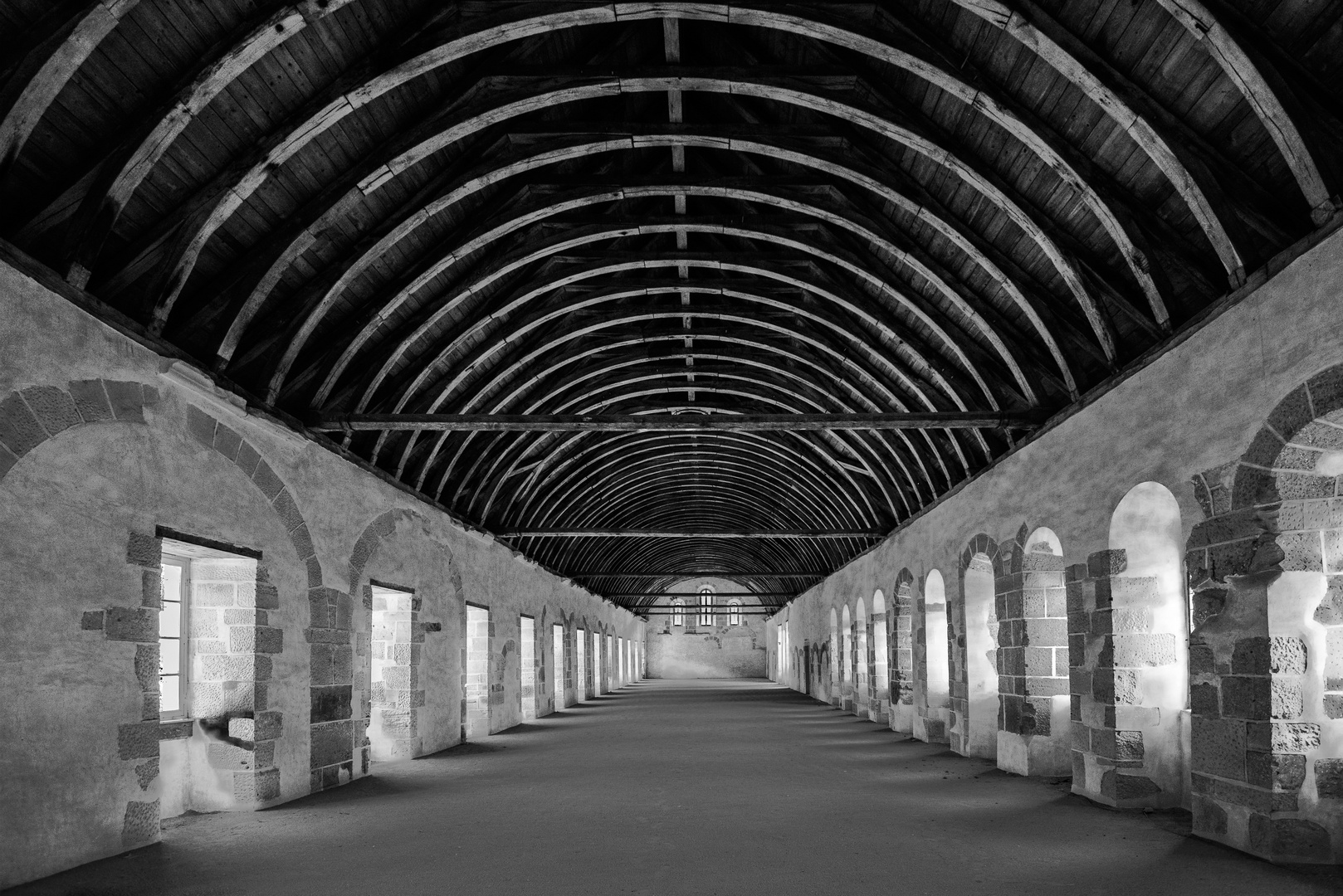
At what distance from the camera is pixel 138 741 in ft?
21.7

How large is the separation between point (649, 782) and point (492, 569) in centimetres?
746

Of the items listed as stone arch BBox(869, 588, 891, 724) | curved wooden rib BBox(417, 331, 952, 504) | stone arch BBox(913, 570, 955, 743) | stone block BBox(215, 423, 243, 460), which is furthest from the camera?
stone arch BBox(869, 588, 891, 724)

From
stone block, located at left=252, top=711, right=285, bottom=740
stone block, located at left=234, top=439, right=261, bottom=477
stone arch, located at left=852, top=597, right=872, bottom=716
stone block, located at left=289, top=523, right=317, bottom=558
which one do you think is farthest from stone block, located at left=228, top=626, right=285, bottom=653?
stone arch, located at left=852, top=597, right=872, bottom=716

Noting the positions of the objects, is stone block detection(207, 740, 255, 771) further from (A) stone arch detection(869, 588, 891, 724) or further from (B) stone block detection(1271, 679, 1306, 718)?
(A) stone arch detection(869, 588, 891, 724)

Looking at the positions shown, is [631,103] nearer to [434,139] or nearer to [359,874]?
[434,139]

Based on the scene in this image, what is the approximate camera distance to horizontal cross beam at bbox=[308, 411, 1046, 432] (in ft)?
32.2

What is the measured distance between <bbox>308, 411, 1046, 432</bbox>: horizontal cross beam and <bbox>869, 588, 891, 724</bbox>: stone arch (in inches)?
316

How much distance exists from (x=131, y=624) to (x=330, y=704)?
11.4 ft

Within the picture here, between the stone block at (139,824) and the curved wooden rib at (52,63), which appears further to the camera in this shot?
the stone block at (139,824)

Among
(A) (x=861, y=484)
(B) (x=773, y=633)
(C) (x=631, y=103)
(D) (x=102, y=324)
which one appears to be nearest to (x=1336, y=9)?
(C) (x=631, y=103)

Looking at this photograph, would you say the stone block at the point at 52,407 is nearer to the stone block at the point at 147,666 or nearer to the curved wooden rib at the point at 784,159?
the stone block at the point at 147,666

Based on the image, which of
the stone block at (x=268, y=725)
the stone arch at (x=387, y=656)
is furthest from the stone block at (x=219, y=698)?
the stone arch at (x=387, y=656)

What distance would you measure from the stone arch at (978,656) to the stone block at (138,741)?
893cm

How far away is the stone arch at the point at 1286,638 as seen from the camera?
19.8 ft
